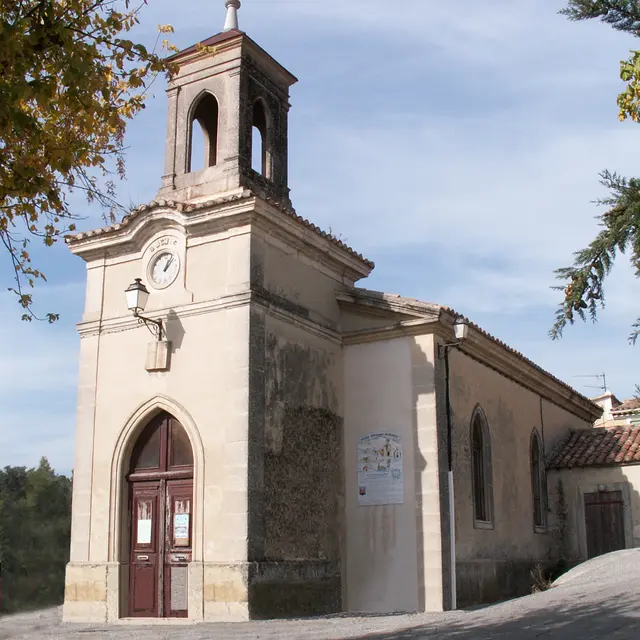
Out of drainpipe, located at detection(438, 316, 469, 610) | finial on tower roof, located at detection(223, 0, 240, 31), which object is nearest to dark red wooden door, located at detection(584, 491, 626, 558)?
drainpipe, located at detection(438, 316, 469, 610)

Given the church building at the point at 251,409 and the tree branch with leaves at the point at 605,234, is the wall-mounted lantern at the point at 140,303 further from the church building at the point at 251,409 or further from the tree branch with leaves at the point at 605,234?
the tree branch with leaves at the point at 605,234

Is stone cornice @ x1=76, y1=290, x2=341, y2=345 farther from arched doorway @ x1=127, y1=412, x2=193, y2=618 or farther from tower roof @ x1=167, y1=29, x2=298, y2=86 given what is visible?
tower roof @ x1=167, y1=29, x2=298, y2=86

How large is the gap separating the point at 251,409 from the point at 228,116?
208 inches

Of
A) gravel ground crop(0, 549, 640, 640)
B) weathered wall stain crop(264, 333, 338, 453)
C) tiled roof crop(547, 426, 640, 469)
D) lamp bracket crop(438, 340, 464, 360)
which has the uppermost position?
lamp bracket crop(438, 340, 464, 360)

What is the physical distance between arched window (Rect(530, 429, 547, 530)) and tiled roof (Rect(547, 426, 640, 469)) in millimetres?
394

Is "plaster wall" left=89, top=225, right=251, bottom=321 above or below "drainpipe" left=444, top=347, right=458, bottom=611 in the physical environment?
above

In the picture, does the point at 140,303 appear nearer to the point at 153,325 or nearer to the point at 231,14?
the point at 153,325

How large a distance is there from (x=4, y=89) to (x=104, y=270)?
8521 millimetres

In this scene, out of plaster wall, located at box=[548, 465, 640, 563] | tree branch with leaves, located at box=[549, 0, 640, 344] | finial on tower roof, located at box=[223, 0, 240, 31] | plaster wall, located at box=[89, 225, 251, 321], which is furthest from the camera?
plaster wall, located at box=[548, 465, 640, 563]

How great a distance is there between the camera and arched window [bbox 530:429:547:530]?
770 inches

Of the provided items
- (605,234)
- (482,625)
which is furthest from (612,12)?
(482,625)

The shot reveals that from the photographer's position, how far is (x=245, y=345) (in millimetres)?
13250

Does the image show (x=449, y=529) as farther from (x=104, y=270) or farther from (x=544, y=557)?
(x=104, y=270)

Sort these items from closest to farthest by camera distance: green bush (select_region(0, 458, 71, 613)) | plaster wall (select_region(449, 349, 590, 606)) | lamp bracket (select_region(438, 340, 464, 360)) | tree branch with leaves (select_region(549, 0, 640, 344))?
1. tree branch with leaves (select_region(549, 0, 640, 344))
2. lamp bracket (select_region(438, 340, 464, 360))
3. plaster wall (select_region(449, 349, 590, 606))
4. green bush (select_region(0, 458, 71, 613))
